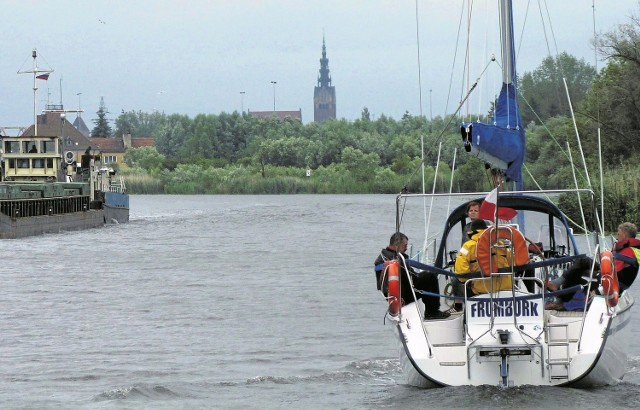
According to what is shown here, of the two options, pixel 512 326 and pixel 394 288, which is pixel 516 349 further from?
pixel 394 288

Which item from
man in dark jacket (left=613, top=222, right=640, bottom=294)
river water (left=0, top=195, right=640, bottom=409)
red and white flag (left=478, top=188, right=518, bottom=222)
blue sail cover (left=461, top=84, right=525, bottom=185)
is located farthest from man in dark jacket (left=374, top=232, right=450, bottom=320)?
man in dark jacket (left=613, top=222, right=640, bottom=294)

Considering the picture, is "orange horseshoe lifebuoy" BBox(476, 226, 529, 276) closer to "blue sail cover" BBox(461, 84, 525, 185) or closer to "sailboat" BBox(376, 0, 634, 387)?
"sailboat" BBox(376, 0, 634, 387)

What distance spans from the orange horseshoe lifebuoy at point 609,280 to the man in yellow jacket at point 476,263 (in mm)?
1075

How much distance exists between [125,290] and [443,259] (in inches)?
640

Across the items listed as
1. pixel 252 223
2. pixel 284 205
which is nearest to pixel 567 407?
pixel 252 223

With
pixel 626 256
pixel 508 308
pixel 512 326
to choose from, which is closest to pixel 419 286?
pixel 508 308

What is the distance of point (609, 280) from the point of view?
14508mm

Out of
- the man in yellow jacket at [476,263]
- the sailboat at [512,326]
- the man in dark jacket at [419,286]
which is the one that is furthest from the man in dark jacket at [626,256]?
the man in dark jacket at [419,286]

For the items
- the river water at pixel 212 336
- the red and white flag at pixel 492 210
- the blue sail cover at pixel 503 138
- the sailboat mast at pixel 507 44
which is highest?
the sailboat mast at pixel 507 44

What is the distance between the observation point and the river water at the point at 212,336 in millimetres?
16078

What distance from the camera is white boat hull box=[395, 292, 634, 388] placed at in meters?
14.0

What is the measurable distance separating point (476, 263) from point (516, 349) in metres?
1.35

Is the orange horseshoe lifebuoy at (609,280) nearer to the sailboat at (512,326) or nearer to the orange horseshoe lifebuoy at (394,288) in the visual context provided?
the sailboat at (512,326)

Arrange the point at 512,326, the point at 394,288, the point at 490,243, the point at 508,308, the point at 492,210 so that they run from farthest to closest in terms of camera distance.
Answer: the point at 492,210
the point at 394,288
the point at 490,243
the point at 508,308
the point at 512,326
